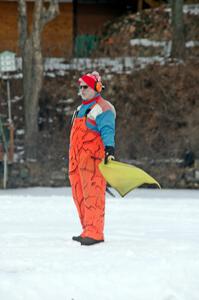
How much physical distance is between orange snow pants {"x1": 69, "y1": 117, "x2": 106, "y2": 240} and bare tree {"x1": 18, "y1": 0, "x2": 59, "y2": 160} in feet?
39.6

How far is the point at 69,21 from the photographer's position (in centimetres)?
2733

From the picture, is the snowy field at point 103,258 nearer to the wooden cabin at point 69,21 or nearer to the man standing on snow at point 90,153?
the man standing on snow at point 90,153

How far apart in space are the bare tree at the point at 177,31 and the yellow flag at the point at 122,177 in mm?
14058

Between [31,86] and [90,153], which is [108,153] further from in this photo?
[31,86]

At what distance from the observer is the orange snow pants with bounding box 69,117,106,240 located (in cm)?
862

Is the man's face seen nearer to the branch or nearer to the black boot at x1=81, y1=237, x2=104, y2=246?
the black boot at x1=81, y1=237, x2=104, y2=246

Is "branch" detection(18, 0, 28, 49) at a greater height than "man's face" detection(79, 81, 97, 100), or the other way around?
"man's face" detection(79, 81, 97, 100)

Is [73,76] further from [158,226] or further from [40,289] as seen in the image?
[40,289]

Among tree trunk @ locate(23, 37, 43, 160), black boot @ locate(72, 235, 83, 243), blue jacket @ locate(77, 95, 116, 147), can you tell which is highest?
blue jacket @ locate(77, 95, 116, 147)

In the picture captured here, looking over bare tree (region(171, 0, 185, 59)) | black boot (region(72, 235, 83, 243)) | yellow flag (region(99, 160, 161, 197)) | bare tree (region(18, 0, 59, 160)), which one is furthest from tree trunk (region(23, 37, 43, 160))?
yellow flag (region(99, 160, 161, 197))

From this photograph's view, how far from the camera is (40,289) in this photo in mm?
6477

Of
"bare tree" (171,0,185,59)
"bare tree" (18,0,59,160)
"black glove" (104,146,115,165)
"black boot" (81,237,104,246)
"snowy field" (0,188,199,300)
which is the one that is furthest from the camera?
"bare tree" (171,0,185,59)

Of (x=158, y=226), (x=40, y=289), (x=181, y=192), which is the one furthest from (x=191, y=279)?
(x=181, y=192)

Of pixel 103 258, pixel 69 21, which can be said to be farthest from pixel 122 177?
pixel 69 21
